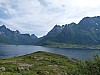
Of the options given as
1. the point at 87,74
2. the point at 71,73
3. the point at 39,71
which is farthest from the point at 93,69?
the point at 39,71

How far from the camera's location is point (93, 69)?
22.6m

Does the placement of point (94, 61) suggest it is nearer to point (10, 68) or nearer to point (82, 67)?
point (82, 67)

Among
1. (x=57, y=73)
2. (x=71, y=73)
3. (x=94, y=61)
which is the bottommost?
(x=57, y=73)

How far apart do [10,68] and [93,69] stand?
36.1 meters

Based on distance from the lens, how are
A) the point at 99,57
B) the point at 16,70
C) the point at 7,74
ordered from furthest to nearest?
1. the point at 16,70
2. the point at 7,74
3. the point at 99,57

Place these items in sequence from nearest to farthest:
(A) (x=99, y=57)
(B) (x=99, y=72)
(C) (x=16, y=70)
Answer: (B) (x=99, y=72) → (A) (x=99, y=57) → (C) (x=16, y=70)

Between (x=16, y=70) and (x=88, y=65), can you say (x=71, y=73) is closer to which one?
(x=88, y=65)

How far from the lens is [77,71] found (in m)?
23.9

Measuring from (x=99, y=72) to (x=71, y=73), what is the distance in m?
3.71

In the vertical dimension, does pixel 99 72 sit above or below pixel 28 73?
above

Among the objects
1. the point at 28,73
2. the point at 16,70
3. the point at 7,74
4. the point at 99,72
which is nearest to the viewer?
the point at 99,72

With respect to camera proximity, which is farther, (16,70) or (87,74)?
(16,70)

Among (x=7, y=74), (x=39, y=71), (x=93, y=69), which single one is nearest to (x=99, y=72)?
(x=93, y=69)

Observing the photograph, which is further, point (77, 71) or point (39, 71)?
point (39, 71)
